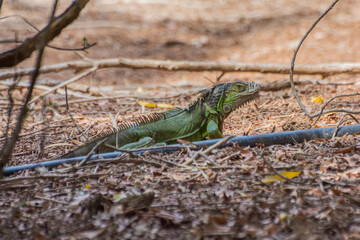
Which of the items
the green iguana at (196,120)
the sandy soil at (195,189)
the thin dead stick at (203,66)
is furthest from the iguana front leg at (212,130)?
the thin dead stick at (203,66)

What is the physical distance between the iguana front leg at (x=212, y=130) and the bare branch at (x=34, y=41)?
2473mm

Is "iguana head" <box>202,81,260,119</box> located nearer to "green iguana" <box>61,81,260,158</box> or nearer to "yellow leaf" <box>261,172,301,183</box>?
"green iguana" <box>61,81,260,158</box>

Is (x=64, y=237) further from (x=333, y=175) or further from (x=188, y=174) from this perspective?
(x=333, y=175)

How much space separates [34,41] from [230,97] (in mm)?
3081

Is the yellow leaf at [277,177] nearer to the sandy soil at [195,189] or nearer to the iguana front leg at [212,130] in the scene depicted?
the sandy soil at [195,189]

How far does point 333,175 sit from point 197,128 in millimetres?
2353

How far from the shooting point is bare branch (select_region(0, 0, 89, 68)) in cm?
287

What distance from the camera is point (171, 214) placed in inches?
115

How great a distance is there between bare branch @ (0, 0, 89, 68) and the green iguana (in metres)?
2.17

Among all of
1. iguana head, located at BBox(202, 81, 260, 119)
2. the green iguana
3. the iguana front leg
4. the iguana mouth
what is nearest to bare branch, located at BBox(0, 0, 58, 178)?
the green iguana

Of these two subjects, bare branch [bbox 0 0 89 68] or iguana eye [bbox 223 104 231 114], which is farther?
iguana eye [bbox 223 104 231 114]

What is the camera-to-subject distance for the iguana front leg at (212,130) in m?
5.27

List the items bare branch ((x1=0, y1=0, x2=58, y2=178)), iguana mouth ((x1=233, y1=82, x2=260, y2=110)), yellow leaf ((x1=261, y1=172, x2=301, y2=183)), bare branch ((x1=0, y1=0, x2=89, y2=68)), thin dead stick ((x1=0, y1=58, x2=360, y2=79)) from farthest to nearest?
thin dead stick ((x1=0, y1=58, x2=360, y2=79)), iguana mouth ((x1=233, y1=82, x2=260, y2=110)), yellow leaf ((x1=261, y1=172, x2=301, y2=183)), bare branch ((x1=0, y1=0, x2=89, y2=68)), bare branch ((x1=0, y1=0, x2=58, y2=178))

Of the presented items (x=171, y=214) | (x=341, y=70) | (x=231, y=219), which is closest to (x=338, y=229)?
(x=231, y=219)
